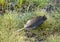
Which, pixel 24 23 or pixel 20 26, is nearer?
pixel 20 26

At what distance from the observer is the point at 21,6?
6.34 m

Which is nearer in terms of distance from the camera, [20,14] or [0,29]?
[0,29]

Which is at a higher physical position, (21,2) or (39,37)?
(21,2)

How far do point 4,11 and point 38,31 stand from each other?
1306 mm

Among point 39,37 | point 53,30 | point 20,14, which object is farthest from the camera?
point 20,14

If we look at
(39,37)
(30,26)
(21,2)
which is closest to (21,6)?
(21,2)

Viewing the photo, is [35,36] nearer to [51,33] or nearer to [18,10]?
[51,33]

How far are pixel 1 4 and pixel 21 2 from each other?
51cm

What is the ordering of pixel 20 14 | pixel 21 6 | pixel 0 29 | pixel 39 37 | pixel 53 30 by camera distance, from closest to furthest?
pixel 0 29 → pixel 39 37 → pixel 53 30 → pixel 20 14 → pixel 21 6

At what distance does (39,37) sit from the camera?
4.91 meters

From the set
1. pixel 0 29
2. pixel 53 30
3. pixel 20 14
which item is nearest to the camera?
pixel 0 29

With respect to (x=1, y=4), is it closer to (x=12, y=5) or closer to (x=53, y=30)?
(x=12, y=5)

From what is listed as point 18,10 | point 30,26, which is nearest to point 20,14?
point 18,10

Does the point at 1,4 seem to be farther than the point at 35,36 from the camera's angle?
Yes
